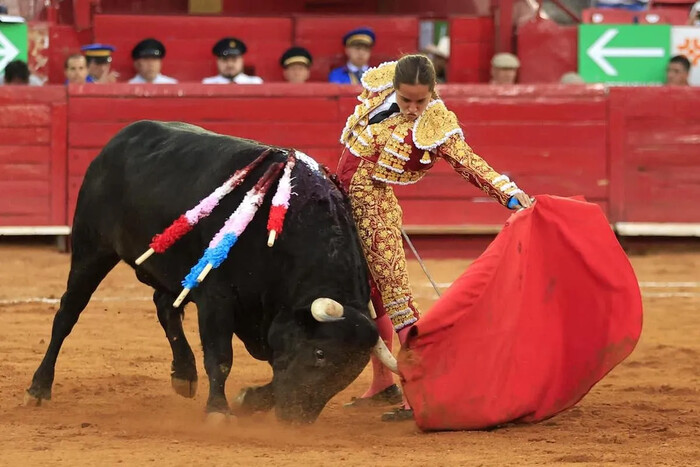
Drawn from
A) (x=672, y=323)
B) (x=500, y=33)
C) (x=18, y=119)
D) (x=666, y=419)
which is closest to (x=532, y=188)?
(x=500, y=33)

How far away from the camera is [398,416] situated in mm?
4297

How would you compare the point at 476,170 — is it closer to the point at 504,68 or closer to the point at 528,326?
the point at 528,326

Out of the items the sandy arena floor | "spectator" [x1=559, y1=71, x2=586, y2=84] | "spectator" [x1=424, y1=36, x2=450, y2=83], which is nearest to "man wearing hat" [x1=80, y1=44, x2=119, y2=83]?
"spectator" [x1=424, y1=36, x2=450, y2=83]

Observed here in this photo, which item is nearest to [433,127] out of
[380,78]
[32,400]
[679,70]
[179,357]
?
[380,78]

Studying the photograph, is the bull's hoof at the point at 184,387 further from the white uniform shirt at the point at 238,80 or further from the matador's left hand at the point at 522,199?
the white uniform shirt at the point at 238,80

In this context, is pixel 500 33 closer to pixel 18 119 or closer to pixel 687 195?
pixel 687 195

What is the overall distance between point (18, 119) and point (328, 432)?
496 centimetres

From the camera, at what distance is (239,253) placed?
13.4 feet

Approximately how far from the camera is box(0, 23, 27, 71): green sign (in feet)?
29.8

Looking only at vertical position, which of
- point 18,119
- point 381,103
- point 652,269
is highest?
point 381,103

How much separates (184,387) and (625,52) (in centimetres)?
580

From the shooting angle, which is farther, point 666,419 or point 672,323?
point 672,323

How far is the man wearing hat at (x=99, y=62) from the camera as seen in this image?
Answer: 345 inches

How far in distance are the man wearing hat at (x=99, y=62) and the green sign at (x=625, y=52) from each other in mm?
3319
